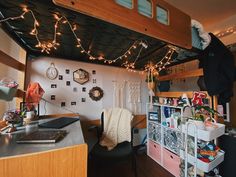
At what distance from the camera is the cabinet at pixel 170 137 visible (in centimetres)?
130

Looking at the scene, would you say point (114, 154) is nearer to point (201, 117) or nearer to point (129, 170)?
point (129, 170)

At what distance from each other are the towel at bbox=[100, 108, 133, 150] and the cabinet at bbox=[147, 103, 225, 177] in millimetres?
599

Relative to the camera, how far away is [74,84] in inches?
82.0

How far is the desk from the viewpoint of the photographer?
659 mm

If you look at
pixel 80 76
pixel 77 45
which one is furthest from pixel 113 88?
pixel 77 45

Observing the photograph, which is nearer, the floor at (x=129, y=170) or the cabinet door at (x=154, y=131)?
the floor at (x=129, y=170)

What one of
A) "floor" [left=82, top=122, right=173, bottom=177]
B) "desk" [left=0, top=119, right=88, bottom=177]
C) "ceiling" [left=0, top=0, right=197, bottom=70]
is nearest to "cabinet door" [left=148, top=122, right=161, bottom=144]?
"floor" [left=82, top=122, right=173, bottom=177]

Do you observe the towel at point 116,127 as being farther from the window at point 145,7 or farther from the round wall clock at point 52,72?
the window at point 145,7

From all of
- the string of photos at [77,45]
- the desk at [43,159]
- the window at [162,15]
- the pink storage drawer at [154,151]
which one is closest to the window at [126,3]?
the window at [162,15]

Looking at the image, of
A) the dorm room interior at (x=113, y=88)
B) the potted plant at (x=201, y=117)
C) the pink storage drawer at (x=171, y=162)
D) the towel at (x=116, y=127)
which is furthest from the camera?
the towel at (x=116, y=127)

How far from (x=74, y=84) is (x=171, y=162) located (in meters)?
2.00

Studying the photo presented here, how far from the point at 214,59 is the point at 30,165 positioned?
6.62 feet

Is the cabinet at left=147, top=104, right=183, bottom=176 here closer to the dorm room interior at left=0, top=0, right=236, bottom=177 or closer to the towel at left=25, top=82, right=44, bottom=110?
the dorm room interior at left=0, top=0, right=236, bottom=177

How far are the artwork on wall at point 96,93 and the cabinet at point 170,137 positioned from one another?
97 cm
